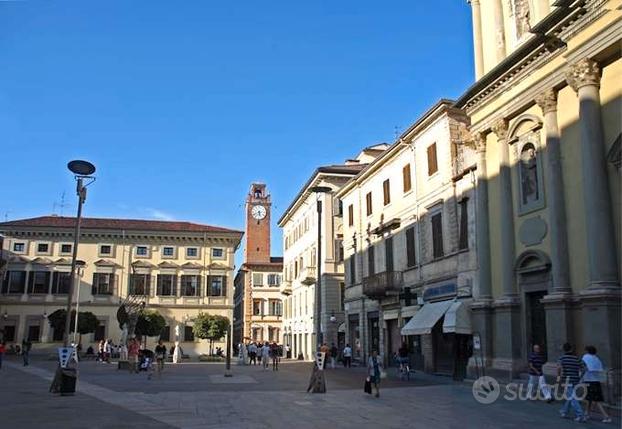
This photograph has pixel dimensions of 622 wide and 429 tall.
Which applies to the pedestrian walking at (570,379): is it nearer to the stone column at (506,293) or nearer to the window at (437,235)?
the stone column at (506,293)

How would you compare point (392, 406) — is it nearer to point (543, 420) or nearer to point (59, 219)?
point (543, 420)

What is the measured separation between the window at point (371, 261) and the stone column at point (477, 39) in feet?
47.5

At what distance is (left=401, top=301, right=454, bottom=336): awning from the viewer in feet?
80.8

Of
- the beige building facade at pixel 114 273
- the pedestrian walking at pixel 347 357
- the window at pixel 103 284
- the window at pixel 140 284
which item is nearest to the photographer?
the pedestrian walking at pixel 347 357

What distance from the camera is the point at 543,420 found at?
42.1 feet

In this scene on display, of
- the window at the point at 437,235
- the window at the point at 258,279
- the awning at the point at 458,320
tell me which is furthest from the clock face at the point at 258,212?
the awning at the point at 458,320

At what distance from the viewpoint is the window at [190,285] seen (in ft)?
189

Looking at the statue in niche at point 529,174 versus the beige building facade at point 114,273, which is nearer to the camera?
the statue in niche at point 529,174

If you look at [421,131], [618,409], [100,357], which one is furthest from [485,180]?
[100,357]

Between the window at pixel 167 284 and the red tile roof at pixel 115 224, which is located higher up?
the red tile roof at pixel 115 224

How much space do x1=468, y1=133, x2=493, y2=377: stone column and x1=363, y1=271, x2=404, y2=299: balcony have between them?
8.47m

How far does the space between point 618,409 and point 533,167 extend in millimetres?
8224
